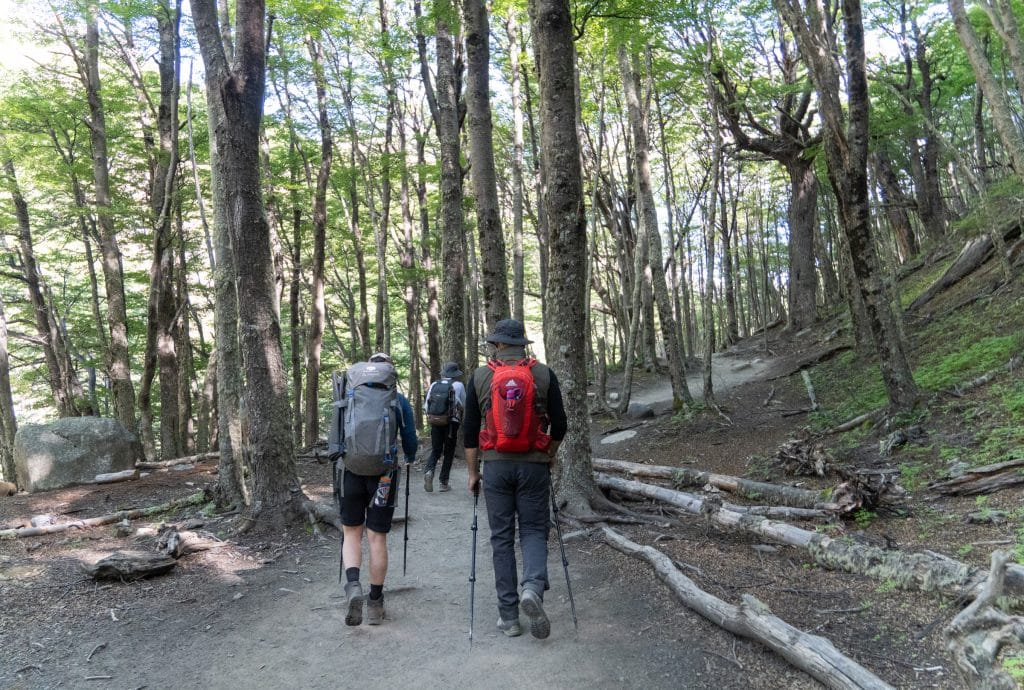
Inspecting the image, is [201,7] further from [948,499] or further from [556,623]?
[948,499]

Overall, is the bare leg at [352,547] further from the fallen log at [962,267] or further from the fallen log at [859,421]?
the fallen log at [962,267]

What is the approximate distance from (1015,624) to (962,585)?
1.01m

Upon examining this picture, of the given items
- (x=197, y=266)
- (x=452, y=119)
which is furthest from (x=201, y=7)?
(x=197, y=266)

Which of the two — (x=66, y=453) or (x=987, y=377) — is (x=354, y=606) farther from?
(x=66, y=453)

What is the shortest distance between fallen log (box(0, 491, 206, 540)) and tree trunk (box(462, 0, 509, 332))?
4.99 m

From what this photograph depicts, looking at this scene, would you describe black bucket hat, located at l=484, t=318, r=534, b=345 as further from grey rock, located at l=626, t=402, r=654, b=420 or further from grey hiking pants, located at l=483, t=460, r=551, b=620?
grey rock, located at l=626, t=402, r=654, b=420

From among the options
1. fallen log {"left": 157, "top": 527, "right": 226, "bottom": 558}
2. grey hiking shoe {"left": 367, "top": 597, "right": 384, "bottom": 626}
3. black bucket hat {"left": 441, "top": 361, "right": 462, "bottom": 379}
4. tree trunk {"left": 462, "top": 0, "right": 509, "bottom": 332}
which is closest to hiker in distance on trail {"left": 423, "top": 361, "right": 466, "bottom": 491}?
black bucket hat {"left": 441, "top": 361, "right": 462, "bottom": 379}

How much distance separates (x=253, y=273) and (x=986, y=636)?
22.8ft

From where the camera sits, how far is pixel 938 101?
21.2 metres

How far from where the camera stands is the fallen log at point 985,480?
5.73m

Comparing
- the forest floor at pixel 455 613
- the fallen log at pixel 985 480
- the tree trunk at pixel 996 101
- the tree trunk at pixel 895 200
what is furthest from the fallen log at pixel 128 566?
the tree trunk at pixel 895 200

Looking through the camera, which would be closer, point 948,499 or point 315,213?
point 948,499

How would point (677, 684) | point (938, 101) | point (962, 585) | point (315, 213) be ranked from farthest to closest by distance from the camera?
point (938, 101)
point (315, 213)
point (962, 585)
point (677, 684)

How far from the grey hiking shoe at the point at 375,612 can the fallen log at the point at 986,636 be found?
137 inches
